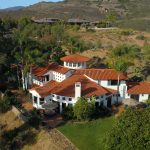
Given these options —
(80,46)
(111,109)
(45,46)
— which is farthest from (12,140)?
(80,46)

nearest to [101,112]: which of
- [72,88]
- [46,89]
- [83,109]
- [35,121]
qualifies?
[83,109]

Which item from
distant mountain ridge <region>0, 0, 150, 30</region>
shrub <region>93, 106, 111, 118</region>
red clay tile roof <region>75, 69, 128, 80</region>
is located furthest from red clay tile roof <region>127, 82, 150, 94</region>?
distant mountain ridge <region>0, 0, 150, 30</region>

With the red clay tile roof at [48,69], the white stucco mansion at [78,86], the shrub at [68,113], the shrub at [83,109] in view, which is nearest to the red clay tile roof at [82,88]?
the white stucco mansion at [78,86]

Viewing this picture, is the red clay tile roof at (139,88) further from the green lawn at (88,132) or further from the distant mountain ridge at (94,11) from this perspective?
the distant mountain ridge at (94,11)

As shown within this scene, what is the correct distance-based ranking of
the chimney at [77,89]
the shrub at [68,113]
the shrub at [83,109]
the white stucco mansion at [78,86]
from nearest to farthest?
the shrub at [83,109]
the shrub at [68,113]
the chimney at [77,89]
the white stucco mansion at [78,86]

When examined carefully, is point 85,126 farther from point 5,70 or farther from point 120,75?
point 5,70

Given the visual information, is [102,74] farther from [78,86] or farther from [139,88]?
[78,86]
